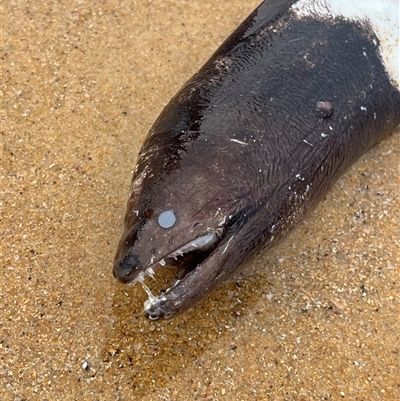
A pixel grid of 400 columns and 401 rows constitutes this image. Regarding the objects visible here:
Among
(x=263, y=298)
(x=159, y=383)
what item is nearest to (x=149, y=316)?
(x=159, y=383)

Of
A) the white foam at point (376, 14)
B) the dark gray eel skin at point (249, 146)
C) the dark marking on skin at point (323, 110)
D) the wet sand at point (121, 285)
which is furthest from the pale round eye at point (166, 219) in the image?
the white foam at point (376, 14)

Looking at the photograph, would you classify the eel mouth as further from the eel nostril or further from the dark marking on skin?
the dark marking on skin

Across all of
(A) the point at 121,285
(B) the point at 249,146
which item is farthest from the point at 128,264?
(B) the point at 249,146

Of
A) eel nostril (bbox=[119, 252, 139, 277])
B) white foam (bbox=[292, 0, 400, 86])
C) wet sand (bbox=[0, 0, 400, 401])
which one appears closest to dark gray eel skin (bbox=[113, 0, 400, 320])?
eel nostril (bbox=[119, 252, 139, 277])

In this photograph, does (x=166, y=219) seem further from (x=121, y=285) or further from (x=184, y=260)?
(x=121, y=285)

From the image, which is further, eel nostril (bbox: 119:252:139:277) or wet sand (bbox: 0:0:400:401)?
wet sand (bbox: 0:0:400:401)

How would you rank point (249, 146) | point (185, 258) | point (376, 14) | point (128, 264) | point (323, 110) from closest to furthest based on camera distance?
1. point (128, 264)
2. point (185, 258)
3. point (249, 146)
4. point (323, 110)
5. point (376, 14)

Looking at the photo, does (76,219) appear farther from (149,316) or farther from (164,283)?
(149,316)
